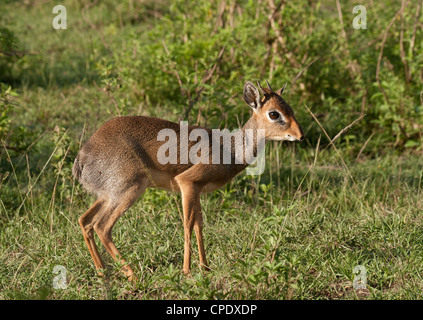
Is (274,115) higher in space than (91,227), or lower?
higher

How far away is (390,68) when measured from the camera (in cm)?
690

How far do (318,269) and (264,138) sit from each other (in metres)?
1.03

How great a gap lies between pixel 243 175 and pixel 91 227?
2.17m

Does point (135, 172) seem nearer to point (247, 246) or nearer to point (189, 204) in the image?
point (189, 204)

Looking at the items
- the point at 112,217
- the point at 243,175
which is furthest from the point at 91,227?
the point at 243,175

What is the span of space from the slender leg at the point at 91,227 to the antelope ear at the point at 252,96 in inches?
51.3

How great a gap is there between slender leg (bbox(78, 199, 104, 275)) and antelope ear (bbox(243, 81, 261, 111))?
130 cm

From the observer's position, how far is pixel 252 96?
432 cm

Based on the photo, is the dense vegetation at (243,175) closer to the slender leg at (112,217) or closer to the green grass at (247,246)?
the green grass at (247,246)

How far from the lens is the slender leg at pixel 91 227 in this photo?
13.2 feet

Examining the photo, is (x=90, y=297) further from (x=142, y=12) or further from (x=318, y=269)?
(x=142, y=12)

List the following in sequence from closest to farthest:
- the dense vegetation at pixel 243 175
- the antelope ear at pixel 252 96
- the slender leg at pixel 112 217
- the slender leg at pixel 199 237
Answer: the dense vegetation at pixel 243 175, the slender leg at pixel 112 217, the slender leg at pixel 199 237, the antelope ear at pixel 252 96

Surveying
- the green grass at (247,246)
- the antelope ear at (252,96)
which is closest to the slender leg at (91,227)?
the green grass at (247,246)

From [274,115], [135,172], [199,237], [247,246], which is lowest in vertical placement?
[247,246]
